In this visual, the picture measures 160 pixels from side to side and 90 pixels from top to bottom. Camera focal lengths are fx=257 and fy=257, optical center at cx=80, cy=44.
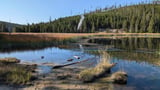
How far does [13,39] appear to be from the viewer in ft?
196

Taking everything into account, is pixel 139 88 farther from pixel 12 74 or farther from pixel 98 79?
pixel 12 74

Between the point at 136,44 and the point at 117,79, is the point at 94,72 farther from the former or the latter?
the point at 136,44

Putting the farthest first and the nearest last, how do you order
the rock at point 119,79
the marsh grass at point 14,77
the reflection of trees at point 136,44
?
the reflection of trees at point 136,44 < the rock at point 119,79 < the marsh grass at point 14,77

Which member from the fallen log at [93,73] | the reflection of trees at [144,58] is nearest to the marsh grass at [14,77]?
the fallen log at [93,73]

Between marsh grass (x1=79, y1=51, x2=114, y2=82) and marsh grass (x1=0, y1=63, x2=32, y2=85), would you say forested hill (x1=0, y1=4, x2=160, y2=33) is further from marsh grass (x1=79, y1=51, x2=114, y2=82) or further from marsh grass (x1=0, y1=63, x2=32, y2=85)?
marsh grass (x1=79, y1=51, x2=114, y2=82)

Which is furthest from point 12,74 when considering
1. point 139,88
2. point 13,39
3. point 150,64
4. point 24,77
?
point 13,39

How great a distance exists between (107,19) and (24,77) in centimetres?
14807

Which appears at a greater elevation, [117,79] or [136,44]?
[136,44]

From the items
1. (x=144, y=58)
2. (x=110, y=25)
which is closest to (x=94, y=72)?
(x=144, y=58)

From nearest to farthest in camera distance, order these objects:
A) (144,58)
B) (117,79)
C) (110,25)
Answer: (117,79)
(144,58)
(110,25)

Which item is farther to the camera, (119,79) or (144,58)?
(144,58)

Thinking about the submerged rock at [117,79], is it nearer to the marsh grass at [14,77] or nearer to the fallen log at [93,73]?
the fallen log at [93,73]

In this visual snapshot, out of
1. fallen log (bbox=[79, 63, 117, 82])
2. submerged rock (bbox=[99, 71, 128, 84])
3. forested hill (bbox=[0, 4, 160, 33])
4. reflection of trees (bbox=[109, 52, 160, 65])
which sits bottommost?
submerged rock (bbox=[99, 71, 128, 84])

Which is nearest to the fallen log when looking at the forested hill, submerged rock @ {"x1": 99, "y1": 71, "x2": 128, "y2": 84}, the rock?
submerged rock @ {"x1": 99, "y1": 71, "x2": 128, "y2": 84}
